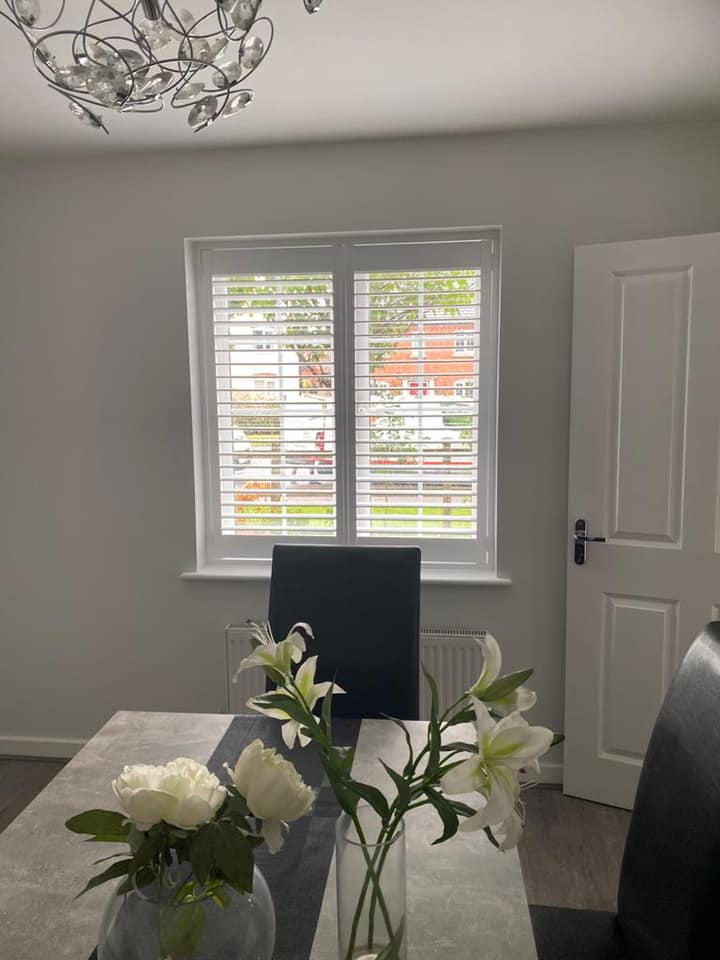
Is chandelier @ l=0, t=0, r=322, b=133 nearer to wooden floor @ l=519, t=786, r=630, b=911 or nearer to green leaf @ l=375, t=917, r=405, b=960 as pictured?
green leaf @ l=375, t=917, r=405, b=960

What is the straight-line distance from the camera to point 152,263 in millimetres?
2686

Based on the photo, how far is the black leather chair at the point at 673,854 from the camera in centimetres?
100

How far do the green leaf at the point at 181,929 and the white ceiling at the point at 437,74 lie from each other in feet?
5.89

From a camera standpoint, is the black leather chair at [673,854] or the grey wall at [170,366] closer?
the black leather chair at [673,854]

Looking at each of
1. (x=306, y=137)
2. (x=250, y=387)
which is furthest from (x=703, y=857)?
(x=306, y=137)

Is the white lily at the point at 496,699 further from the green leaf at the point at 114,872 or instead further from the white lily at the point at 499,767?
the green leaf at the point at 114,872

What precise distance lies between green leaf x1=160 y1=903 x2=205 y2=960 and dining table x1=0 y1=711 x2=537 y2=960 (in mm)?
281

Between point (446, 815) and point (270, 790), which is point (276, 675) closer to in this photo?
point (270, 790)

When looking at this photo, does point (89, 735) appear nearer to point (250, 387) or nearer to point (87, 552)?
point (87, 552)

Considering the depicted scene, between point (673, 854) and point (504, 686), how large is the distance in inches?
23.8

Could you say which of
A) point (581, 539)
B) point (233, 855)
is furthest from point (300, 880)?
point (581, 539)

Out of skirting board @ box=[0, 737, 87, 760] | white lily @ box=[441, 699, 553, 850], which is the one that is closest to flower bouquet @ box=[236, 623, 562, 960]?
white lily @ box=[441, 699, 553, 850]

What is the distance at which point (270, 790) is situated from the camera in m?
0.72

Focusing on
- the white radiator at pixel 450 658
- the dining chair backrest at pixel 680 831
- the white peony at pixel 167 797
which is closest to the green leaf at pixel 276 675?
the white peony at pixel 167 797
